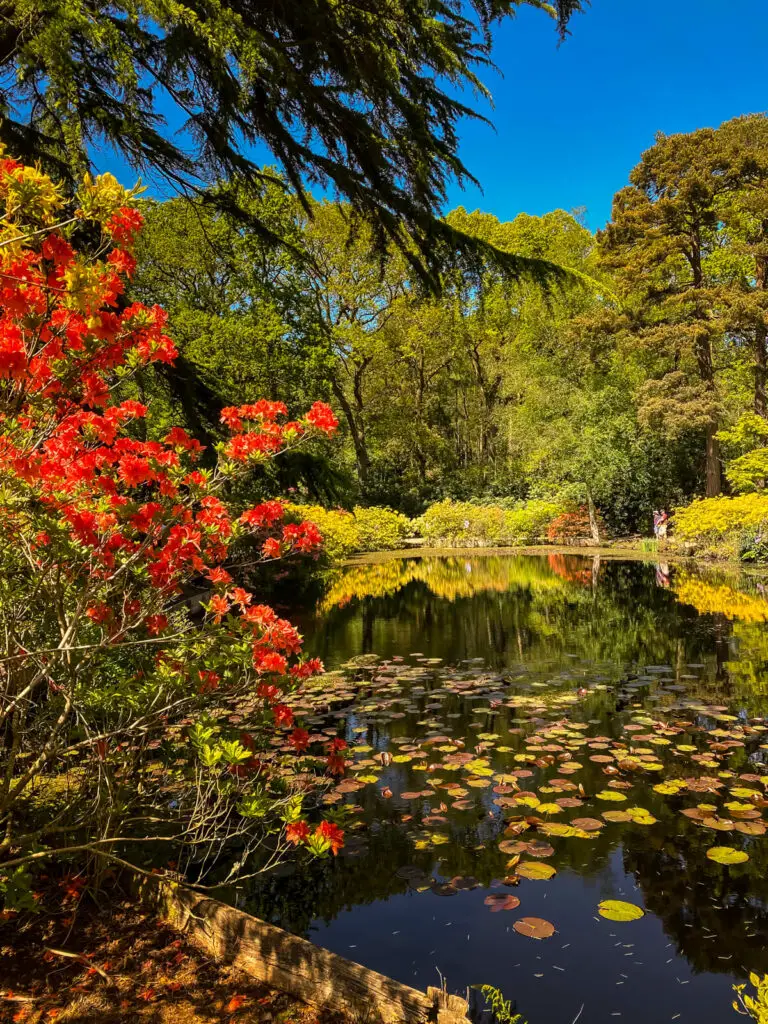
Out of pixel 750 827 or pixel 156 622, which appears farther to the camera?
pixel 750 827

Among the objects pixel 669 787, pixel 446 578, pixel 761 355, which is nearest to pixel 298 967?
pixel 669 787

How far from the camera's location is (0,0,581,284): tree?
3516 mm

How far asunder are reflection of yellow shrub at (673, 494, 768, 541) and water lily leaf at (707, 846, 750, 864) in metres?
12.6

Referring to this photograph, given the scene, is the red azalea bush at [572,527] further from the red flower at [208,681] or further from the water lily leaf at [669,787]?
the red flower at [208,681]

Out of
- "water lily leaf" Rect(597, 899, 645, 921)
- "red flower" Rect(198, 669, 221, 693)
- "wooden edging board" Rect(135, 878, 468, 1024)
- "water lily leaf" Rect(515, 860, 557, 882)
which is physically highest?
"red flower" Rect(198, 669, 221, 693)

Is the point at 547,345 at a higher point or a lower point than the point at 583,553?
higher

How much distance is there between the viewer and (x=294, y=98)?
409 cm

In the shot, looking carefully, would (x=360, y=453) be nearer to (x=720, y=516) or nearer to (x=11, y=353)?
(x=720, y=516)

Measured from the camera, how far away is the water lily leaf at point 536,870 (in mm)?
3160

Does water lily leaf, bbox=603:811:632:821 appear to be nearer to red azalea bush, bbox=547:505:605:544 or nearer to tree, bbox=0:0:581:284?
tree, bbox=0:0:581:284

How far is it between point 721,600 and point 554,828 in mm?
8690

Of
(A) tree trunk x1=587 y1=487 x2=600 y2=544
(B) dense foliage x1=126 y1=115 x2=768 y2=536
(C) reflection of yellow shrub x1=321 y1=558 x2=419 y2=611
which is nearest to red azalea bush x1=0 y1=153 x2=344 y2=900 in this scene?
(B) dense foliage x1=126 y1=115 x2=768 y2=536

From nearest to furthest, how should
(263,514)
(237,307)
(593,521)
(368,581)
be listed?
(263,514) < (368,581) < (237,307) < (593,521)

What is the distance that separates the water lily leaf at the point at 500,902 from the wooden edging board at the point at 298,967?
1062mm
